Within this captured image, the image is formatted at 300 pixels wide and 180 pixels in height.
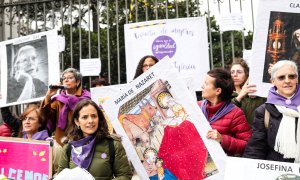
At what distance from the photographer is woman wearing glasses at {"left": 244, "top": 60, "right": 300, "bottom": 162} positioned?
2.91 m

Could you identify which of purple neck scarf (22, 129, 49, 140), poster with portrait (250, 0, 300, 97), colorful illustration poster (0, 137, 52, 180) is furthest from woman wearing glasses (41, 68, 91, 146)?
poster with portrait (250, 0, 300, 97)

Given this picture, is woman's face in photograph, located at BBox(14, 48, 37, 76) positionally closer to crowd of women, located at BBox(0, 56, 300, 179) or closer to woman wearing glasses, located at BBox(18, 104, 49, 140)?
woman wearing glasses, located at BBox(18, 104, 49, 140)

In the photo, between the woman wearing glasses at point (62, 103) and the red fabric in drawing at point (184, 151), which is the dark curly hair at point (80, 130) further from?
the woman wearing glasses at point (62, 103)

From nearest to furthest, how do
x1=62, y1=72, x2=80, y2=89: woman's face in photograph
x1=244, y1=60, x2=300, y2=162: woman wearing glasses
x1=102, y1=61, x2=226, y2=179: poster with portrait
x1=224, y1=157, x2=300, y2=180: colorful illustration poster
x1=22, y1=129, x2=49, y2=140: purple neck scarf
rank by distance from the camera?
x1=224, y1=157, x2=300, y2=180: colorful illustration poster, x1=244, y1=60, x2=300, y2=162: woman wearing glasses, x1=102, y1=61, x2=226, y2=179: poster with portrait, x1=22, y1=129, x2=49, y2=140: purple neck scarf, x1=62, y1=72, x2=80, y2=89: woman's face in photograph

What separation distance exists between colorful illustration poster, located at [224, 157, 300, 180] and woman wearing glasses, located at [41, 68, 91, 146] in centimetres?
208

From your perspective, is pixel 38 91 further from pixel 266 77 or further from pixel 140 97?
pixel 266 77

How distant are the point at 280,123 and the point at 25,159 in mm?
2106

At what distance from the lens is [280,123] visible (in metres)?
2.95

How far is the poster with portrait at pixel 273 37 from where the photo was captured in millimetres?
3590

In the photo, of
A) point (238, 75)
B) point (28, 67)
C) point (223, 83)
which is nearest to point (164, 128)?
point (223, 83)

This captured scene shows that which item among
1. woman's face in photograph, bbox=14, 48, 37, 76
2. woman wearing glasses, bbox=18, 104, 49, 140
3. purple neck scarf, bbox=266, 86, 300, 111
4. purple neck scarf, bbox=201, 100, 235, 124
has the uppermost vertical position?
woman's face in photograph, bbox=14, 48, 37, 76

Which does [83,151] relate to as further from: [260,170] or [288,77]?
[288,77]

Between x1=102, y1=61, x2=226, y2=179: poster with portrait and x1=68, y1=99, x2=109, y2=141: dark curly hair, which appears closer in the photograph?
x1=102, y1=61, x2=226, y2=179: poster with portrait

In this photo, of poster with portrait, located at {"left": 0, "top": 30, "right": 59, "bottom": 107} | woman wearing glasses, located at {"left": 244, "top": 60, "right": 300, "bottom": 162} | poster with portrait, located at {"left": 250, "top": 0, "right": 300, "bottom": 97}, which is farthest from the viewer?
poster with portrait, located at {"left": 0, "top": 30, "right": 59, "bottom": 107}
